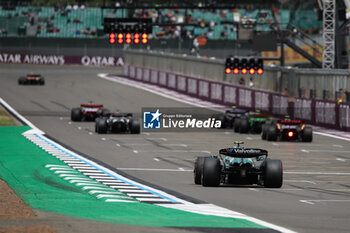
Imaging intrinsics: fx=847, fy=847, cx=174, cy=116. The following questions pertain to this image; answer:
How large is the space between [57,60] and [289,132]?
7062 centimetres

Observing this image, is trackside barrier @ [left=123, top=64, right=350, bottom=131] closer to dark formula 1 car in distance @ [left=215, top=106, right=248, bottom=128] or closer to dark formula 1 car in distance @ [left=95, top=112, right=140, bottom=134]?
dark formula 1 car in distance @ [left=215, top=106, right=248, bottom=128]

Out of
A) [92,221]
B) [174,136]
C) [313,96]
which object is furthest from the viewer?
[313,96]

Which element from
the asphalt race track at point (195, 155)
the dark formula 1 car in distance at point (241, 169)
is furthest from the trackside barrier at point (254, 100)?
the dark formula 1 car in distance at point (241, 169)

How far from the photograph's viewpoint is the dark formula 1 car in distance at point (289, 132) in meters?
40.7

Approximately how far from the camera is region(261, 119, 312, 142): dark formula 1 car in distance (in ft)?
133

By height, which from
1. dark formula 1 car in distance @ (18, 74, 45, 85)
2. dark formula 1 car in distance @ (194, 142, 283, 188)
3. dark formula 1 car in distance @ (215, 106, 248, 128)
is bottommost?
dark formula 1 car in distance @ (18, 74, 45, 85)

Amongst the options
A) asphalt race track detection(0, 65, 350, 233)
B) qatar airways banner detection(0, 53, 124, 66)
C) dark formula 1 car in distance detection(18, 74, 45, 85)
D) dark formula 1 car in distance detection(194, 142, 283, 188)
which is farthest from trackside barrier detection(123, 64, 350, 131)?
dark formula 1 car in distance detection(194, 142, 283, 188)

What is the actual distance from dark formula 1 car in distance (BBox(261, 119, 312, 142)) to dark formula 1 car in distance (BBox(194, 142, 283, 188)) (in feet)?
57.6

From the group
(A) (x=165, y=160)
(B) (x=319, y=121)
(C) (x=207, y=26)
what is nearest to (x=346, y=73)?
(B) (x=319, y=121)

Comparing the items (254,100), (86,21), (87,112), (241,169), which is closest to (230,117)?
(87,112)

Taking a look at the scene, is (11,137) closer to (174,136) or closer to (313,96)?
(174,136)

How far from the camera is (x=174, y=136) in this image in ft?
144

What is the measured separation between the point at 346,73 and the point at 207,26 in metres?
60.4

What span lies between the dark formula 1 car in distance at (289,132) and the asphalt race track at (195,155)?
2.21ft
